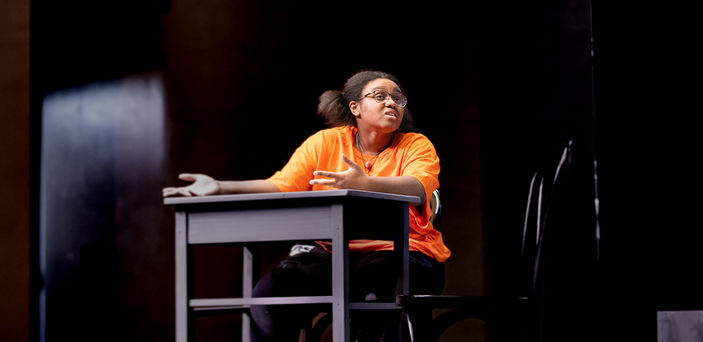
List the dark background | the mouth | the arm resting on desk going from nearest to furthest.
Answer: the arm resting on desk < the mouth < the dark background

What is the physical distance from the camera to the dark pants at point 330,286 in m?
2.08

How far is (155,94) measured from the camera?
11.7 ft

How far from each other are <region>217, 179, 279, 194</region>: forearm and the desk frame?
28cm

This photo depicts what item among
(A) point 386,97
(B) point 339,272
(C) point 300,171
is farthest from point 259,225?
(A) point 386,97

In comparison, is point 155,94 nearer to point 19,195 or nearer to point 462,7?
point 19,195

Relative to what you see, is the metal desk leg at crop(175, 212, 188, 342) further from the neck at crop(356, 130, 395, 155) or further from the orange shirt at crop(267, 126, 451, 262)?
the neck at crop(356, 130, 395, 155)

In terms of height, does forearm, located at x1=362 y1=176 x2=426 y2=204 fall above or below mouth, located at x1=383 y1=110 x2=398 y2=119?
below

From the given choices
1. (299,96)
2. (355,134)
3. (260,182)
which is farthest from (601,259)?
(299,96)

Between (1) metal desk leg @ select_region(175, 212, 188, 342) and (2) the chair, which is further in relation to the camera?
(1) metal desk leg @ select_region(175, 212, 188, 342)

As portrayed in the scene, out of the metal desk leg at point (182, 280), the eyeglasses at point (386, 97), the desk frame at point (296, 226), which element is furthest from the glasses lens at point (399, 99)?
the metal desk leg at point (182, 280)

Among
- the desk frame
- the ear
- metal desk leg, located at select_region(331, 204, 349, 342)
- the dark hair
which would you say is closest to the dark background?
the dark hair

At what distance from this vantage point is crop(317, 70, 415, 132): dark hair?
2.40m

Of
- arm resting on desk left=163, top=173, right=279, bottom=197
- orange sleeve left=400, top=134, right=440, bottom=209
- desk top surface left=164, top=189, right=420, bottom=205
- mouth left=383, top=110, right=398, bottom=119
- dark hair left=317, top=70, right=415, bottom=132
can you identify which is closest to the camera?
desk top surface left=164, top=189, right=420, bottom=205

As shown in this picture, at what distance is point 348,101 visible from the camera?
2439mm
